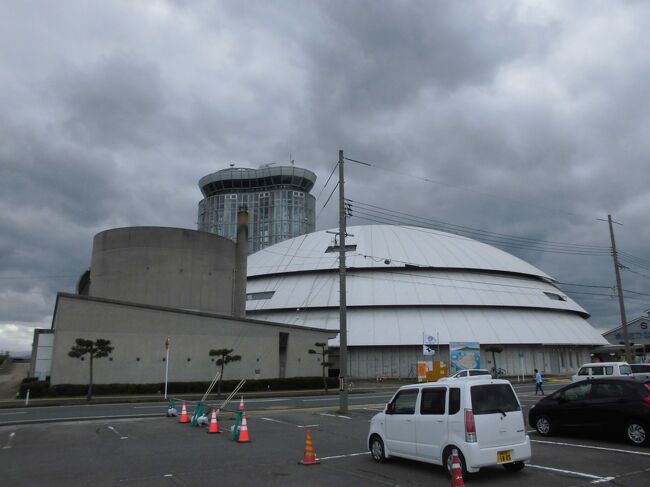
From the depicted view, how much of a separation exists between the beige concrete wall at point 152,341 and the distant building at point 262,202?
86.4 meters

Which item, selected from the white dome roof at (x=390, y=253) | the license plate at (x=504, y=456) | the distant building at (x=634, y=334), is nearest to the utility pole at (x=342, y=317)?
the license plate at (x=504, y=456)

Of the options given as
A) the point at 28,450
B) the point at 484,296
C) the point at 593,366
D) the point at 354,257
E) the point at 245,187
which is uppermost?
the point at 245,187

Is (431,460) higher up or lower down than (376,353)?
lower down

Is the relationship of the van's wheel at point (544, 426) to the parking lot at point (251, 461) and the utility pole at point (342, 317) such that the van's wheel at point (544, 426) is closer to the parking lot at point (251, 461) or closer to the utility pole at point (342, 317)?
the parking lot at point (251, 461)

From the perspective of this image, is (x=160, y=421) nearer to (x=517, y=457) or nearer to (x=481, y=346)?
(x=517, y=457)

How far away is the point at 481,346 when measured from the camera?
56625 mm

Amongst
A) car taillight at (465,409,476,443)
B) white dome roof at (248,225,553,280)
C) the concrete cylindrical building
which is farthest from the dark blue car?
white dome roof at (248,225,553,280)

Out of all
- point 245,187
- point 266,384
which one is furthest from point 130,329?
point 245,187

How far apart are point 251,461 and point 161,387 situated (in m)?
29.0

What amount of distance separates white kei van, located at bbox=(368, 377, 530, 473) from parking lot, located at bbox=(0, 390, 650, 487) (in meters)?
0.46

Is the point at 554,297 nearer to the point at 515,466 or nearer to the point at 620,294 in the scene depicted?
the point at 620,294

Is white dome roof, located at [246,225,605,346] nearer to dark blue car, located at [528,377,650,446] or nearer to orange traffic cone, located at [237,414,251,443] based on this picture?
dark blue car, located at [528,377,650,446]

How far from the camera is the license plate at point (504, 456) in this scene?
973cm

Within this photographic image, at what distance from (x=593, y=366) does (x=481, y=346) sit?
1136 inches
